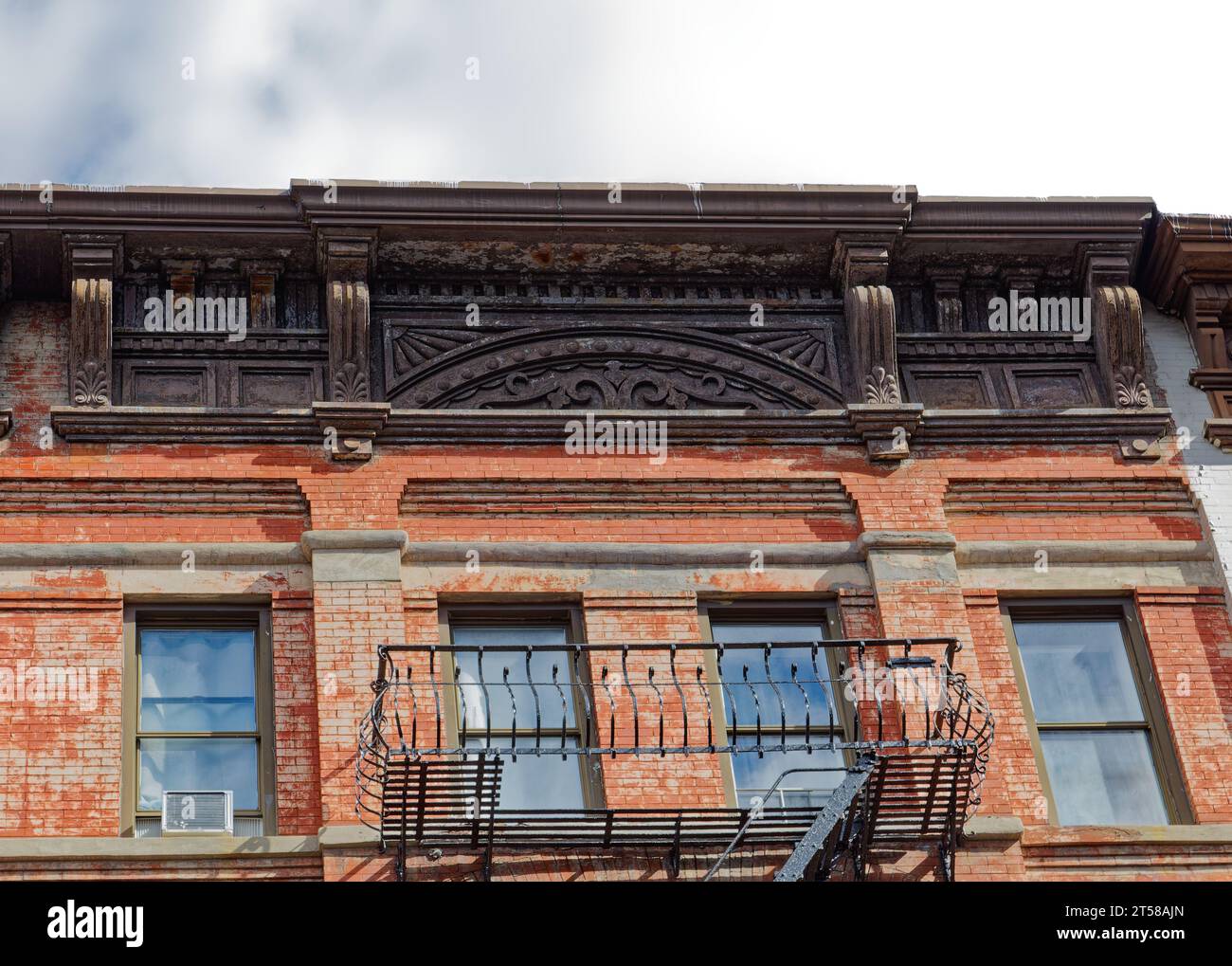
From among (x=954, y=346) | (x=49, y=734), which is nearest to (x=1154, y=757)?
(x=954, y=346)

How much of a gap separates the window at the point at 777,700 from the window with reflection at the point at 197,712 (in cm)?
277

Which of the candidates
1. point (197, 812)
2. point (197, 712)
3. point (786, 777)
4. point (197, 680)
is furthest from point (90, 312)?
point (786, 777)

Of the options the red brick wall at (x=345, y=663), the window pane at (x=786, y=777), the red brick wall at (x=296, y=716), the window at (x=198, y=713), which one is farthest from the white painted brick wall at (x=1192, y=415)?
the window at (x=198, y=713)

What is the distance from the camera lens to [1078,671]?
14.2m

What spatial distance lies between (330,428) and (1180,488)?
5510 mm

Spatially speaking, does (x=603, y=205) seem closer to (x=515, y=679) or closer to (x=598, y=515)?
(x=598, y=515)

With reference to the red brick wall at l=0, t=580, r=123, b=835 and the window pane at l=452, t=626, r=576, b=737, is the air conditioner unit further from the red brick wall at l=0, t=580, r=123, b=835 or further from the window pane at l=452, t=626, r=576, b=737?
the window pane at l=452, t=626, r=576, b=737

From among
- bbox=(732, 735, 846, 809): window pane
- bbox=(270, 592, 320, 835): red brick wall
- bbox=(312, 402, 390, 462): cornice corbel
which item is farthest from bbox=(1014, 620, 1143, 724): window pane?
bbox=(270, 592, 320, 835): red brick wall

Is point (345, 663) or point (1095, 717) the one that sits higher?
point (345, 663)

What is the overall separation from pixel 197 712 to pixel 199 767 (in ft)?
1.22

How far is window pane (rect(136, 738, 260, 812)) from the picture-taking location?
13.2 metres

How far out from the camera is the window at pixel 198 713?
13.1 m

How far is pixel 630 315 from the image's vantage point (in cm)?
1555
